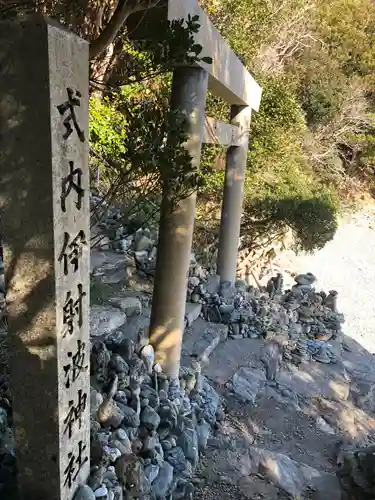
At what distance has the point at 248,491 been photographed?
11.0 ft

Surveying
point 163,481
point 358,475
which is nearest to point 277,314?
point 358,475

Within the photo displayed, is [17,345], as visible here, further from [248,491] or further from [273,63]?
[273,63]

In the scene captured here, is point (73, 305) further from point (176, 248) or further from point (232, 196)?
point (232, 196)

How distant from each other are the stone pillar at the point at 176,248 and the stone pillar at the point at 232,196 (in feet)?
9.26

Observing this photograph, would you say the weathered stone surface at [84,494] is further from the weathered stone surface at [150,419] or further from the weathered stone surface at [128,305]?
the weathered stone surface at [128,305]

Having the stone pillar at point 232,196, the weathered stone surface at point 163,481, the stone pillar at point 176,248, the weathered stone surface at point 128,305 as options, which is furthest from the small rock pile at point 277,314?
the weathered stone surface at point 163,481

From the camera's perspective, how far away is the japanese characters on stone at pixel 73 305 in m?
1.79

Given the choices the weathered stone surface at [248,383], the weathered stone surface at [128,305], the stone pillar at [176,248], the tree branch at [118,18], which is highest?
the tree branch at [118,18]

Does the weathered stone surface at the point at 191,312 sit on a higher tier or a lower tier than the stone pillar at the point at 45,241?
lower

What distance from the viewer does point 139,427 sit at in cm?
307

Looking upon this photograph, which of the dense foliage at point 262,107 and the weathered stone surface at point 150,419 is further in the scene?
the weathered stone surface at point 150,419

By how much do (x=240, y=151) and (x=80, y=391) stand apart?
16.6 ft

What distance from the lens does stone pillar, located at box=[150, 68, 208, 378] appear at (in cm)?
347

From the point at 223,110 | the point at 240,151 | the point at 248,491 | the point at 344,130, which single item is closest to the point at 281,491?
the point at 248,491
